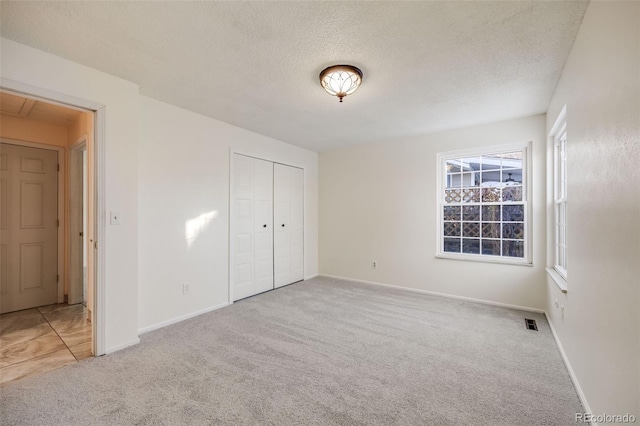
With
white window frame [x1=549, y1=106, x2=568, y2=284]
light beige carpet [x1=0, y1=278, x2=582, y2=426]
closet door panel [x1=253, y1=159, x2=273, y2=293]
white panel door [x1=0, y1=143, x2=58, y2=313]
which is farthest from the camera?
closet door panel [x1=253, y1=159, x2=273, y2=293]

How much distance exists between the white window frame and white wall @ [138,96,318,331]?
12.7ft

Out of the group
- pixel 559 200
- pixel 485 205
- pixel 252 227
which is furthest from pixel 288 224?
pixel 559 200

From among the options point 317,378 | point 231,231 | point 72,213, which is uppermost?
point 72,213

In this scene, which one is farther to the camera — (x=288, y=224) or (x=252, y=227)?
(x=288, y=224)

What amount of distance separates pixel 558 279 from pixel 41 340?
5.11 metres

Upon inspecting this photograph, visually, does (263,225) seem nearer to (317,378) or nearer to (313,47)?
(317,378)

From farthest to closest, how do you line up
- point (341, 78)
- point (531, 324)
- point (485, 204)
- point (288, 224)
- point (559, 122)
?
point (288, 224), point (485, 204), point (531, 324), point (559, 122), point (341, 78)

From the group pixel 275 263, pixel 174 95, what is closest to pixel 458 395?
pixel 275 263

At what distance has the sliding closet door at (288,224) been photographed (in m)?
4.72

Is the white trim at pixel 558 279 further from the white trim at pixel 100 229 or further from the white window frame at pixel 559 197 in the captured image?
the white trim at pixel 100 229

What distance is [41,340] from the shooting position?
270 cm

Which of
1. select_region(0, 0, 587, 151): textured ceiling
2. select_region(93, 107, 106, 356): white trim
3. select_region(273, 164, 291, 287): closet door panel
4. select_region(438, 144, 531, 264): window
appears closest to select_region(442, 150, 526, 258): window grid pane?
select_region(438, 144, 531, 264): window

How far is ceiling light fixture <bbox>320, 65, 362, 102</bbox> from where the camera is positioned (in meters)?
2.34

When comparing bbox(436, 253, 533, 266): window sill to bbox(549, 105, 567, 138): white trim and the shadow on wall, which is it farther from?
the shadow on wall
